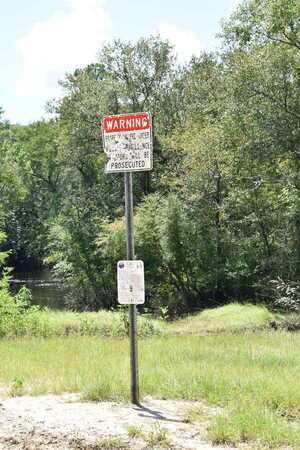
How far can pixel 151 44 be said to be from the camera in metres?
32.2

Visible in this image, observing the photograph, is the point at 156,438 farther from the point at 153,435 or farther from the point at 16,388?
the point at 16,388

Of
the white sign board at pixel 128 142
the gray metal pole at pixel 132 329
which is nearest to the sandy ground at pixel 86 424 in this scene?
the gray metal pole at pixel 132 329

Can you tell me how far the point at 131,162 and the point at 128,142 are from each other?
0.24m

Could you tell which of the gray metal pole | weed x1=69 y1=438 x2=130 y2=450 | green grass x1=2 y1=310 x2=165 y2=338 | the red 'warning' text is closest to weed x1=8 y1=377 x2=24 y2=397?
the gray metal pole

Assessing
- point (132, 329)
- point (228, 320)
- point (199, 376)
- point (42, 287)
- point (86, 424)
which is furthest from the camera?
point (42, 287)

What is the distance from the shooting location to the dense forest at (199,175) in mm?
20609

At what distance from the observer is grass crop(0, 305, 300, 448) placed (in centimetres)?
500

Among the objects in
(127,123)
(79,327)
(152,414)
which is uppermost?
(127,123)

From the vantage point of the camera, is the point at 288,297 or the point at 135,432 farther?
the point at 288,297

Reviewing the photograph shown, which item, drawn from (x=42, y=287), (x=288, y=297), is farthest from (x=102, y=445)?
(x=42, y=287)

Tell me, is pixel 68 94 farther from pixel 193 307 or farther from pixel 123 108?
pixel 193 307

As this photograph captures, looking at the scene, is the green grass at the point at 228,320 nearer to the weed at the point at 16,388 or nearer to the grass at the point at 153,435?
the weed at the point at 16,388

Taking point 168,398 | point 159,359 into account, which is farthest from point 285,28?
point 168,398

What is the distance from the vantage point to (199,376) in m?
6.80
